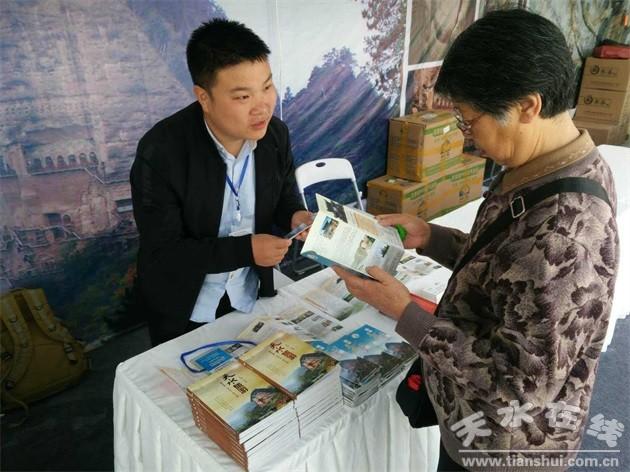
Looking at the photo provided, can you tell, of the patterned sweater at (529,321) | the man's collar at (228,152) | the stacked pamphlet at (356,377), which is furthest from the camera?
the man's collar at (228,152)

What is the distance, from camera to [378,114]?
3.91 meters

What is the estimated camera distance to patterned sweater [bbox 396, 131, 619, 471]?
790 millimetres

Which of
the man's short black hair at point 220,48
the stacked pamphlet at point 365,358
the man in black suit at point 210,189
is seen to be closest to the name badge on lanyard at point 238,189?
the man in black suit at point 210,189

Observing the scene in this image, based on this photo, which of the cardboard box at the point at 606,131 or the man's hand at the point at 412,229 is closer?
the man's hand at the point at 412,229

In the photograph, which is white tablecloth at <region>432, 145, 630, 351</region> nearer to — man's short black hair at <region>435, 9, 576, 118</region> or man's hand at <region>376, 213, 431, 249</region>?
man's hand at <region>376, 213, 431, 249</region>

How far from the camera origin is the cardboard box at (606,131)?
554 cm

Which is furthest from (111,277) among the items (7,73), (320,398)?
(320,398)

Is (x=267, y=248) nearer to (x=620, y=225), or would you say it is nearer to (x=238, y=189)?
(x=238, y=189)

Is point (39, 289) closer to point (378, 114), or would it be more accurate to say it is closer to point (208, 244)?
point (208, 244)

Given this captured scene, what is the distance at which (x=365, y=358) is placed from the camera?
1328 millimetres

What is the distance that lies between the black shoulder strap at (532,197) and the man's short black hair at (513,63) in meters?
0.13

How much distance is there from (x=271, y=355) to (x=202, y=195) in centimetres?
59

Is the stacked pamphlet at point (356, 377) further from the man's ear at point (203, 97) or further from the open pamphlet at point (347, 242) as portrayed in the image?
the man's ear at point (203, 97)

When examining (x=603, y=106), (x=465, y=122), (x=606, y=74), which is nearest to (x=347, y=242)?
(x=465, y=122)
